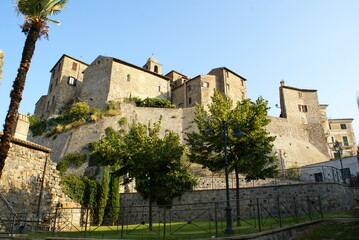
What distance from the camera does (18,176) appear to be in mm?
15125

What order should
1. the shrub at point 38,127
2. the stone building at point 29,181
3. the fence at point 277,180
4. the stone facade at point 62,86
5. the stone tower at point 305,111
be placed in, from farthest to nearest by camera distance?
the stone facade at point 62,86
the stone tower at point 305,111
the shrub at point 38,127
the fence at point 277,180
the stone building at point 29,181

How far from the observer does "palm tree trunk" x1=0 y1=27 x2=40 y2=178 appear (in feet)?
33.5

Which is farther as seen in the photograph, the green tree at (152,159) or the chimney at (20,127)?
the chimney at (20,127)

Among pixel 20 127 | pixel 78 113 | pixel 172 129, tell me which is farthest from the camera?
pixel 172 129

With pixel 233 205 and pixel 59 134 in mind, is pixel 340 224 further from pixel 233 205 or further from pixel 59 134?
pixel 59 134

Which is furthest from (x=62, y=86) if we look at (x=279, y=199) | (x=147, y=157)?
(x=279, y=199)

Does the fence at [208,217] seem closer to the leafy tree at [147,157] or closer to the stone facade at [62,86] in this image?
the leafy tree at [147,157]

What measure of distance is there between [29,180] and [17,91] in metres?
6.93

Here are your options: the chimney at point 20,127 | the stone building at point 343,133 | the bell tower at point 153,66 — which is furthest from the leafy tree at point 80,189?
the stone building at point 343,133

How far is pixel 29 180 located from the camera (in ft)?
51.5

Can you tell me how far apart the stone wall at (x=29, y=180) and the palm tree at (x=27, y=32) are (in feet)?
17.4

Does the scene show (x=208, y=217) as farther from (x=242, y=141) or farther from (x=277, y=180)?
(x=277, y=180)

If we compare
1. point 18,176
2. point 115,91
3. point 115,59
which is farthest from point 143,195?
point 115,59

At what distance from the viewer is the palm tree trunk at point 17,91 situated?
10.2 meters
